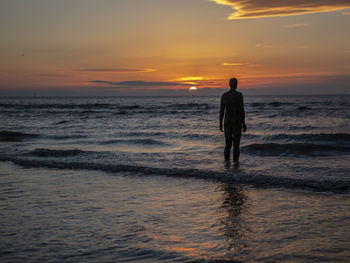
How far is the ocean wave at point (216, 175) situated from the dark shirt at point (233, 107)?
1.71m

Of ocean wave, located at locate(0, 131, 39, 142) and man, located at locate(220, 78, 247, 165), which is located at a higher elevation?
man, located at locate(220, 78, 247, 165)

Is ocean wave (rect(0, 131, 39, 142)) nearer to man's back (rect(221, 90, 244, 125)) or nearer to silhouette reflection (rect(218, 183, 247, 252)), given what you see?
man's back (rect(221, 90, 244, 125))

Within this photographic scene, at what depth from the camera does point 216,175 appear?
23.2 ft

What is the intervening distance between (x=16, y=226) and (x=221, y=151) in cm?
803

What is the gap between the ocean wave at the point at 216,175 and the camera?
6012 mm

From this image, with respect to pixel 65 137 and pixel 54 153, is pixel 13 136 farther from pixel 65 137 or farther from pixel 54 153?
pixel 54 153

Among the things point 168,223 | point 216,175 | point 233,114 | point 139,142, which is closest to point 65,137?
point 139,142

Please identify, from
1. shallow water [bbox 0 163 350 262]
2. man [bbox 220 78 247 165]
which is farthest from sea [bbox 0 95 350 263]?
man [bbox 220 78 247 165]

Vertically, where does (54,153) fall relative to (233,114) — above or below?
below

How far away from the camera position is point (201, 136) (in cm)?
1602

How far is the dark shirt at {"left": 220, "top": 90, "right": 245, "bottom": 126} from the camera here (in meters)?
8.49

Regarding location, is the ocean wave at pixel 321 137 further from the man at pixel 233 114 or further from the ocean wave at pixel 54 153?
the ocean wave at pixel 54 153

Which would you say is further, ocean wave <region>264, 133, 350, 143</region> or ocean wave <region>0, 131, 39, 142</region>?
ocean wave <region>0, 131, 39, 142</region>

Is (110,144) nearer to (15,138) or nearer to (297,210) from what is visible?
(15,138)
